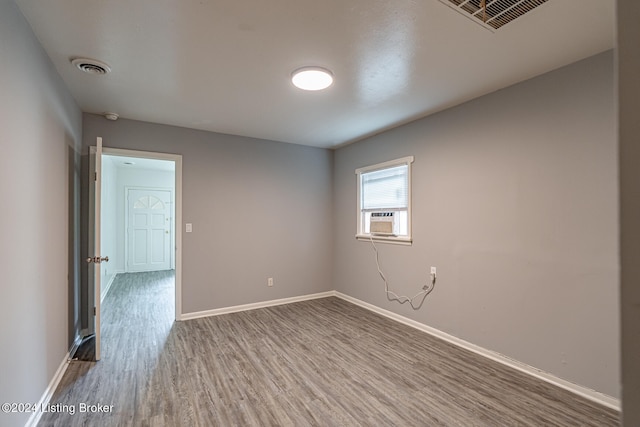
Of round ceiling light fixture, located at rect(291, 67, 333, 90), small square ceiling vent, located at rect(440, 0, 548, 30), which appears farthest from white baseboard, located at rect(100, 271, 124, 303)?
small square ceiling vent, located at rect(440, 0, 548, 30)

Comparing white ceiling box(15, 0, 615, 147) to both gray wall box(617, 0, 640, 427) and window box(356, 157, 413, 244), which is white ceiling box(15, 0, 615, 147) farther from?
gray wall box(617, 0, 640, 427)

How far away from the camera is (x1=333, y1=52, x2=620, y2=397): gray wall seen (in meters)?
2.22

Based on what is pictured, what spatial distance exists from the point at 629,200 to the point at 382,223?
3719 millimetres

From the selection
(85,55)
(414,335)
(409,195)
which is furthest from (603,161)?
(85,55)

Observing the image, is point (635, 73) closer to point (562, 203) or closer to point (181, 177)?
point (562, 203)

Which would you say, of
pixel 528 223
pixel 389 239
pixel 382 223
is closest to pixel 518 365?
pixel 528 223

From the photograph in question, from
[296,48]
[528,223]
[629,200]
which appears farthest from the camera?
[528,223]

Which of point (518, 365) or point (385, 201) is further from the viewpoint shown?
point (385, 201)

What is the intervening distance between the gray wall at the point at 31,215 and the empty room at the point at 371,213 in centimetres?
2

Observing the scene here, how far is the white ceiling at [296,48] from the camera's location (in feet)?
5.88

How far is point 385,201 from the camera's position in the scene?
4.19 m

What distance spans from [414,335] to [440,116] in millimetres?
2411

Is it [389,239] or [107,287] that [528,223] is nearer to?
[389,239]

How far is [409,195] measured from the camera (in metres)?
3.77
